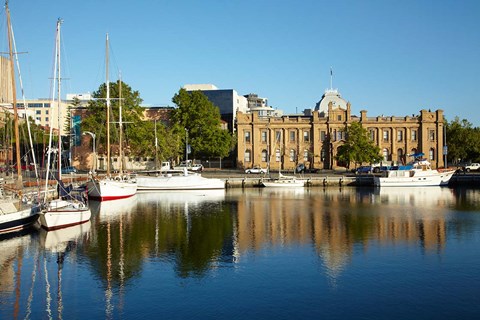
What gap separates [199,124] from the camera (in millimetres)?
89438

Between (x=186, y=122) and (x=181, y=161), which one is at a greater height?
(x=186, y=122)

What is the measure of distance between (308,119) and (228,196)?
133 ft

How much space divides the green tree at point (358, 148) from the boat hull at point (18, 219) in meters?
Answer: 62.6

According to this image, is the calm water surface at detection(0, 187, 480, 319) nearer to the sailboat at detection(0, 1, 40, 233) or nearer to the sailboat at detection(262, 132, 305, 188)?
the sailboat at detection(0, 1, 40, 233)

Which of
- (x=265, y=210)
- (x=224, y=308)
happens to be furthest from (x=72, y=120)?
(x=224, y=308)

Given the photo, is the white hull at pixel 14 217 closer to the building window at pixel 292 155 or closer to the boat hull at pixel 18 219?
the boat hull at pixel 18 219

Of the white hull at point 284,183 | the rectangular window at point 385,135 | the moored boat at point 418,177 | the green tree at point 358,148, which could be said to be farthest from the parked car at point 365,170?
the white hull at point 284,183

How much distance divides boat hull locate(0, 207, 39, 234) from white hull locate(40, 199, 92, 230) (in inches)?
26.9

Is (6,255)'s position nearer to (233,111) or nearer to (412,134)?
(412,134)

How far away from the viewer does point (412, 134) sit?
95.9 meters

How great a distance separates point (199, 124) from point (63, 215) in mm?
54929

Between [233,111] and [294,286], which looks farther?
[233,111]

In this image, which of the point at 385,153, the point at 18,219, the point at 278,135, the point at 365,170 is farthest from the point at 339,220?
the point at 385,153

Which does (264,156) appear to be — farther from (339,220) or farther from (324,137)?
(339,220)
